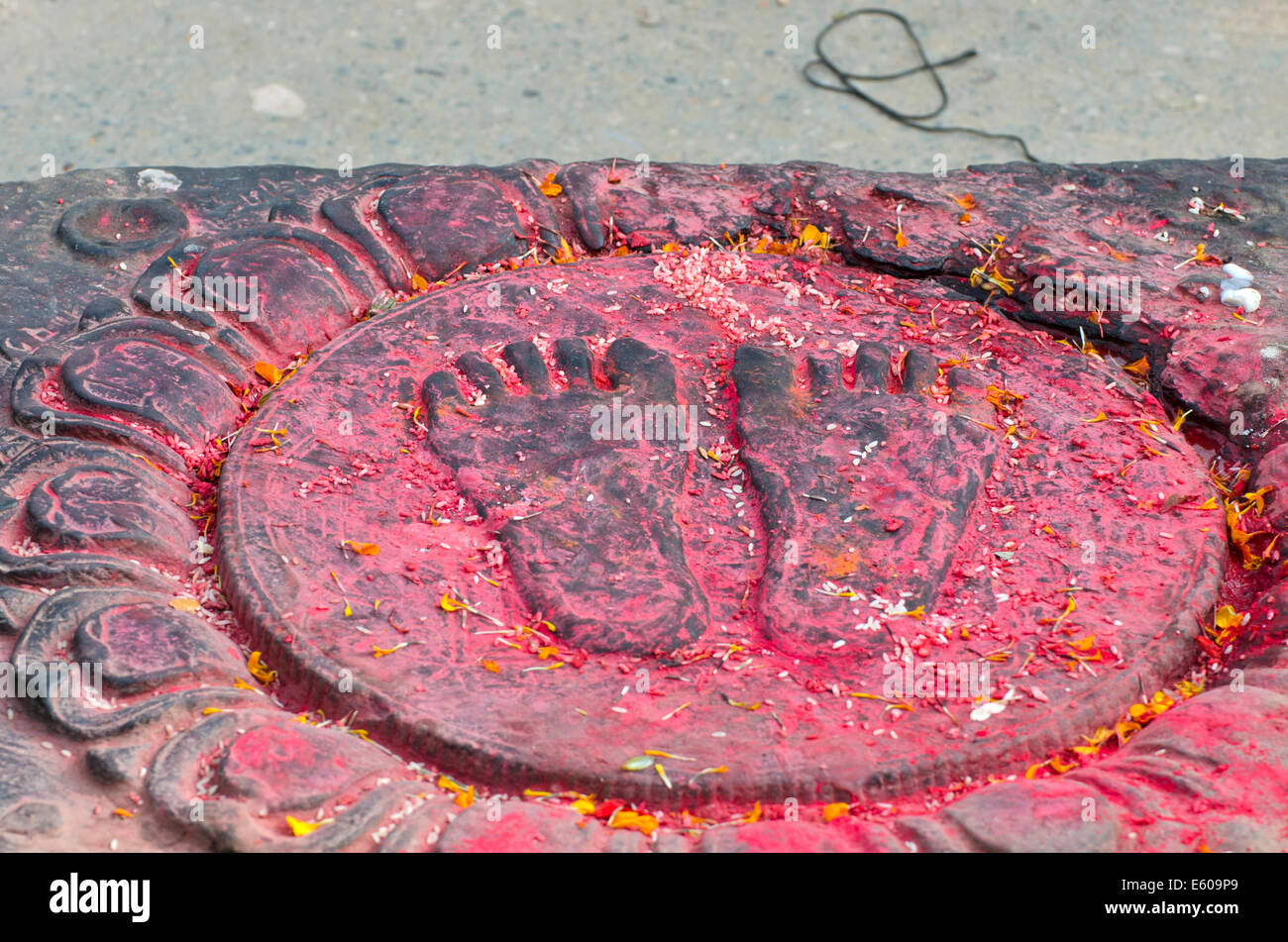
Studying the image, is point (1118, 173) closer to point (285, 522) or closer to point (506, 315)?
point (506, 315)

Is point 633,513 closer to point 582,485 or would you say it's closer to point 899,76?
point 582,485

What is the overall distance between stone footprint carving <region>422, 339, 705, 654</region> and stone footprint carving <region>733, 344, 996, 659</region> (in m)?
0.15

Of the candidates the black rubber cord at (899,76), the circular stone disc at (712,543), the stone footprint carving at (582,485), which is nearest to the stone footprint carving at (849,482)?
the circular stone disc at (712,543)

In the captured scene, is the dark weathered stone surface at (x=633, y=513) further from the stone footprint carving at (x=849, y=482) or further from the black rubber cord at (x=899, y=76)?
the black rubber cord at (x=899, y=76)

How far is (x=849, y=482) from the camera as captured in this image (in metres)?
2.15

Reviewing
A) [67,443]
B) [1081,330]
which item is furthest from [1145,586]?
[67,443]

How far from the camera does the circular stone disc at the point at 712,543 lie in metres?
1.80

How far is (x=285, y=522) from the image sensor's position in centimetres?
208

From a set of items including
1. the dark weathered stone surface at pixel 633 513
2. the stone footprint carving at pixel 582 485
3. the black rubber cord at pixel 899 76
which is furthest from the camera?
the black rubber cord at pixel 899 76

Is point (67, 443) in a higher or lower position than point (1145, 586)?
higher

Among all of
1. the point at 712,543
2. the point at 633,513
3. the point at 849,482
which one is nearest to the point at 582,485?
the point at 633,513

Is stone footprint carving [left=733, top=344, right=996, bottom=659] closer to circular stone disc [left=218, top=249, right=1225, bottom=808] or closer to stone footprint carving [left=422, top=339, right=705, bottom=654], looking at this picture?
circular stone disc [left=218, top=249, right=1225, bottom=808]

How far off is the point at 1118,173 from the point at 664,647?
1.97 m

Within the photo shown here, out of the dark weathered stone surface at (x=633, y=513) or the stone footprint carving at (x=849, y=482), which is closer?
the dark weathered stone surface at (x=633, y=513)
